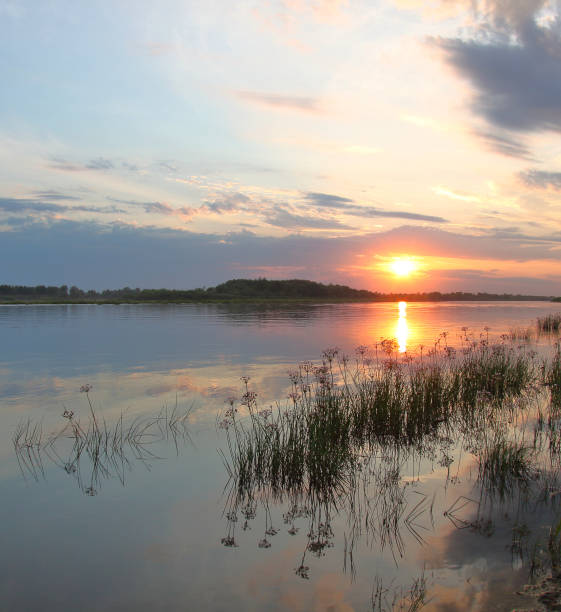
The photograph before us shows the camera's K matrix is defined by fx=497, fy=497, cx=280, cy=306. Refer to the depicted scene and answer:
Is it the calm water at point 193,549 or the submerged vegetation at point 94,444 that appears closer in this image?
the calm water at point 193,549

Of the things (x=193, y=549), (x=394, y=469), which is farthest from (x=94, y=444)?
(x=394, y=469)

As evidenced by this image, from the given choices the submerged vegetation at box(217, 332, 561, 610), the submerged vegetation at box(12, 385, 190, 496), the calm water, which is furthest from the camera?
the submerged vegetation at box(12, 385, 190, 496)

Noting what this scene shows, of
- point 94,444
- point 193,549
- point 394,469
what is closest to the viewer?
point 193,549

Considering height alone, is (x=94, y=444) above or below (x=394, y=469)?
below

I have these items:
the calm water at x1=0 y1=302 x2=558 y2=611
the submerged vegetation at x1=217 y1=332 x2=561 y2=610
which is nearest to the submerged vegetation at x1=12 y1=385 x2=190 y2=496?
the calm water at x1=0 y1=302 x2=558 y2=611

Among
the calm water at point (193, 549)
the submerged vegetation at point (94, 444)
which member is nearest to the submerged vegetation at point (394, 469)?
the calm water at point (193, 549)

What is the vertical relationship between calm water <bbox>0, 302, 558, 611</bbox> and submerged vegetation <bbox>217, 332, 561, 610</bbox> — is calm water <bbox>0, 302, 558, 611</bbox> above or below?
below

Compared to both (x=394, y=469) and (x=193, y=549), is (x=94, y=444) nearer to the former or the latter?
(x=193, y=549)

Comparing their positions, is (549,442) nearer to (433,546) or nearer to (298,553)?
(433,546)

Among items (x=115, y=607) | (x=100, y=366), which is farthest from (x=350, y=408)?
(x=100, y=366)

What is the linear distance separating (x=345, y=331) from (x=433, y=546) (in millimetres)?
33437

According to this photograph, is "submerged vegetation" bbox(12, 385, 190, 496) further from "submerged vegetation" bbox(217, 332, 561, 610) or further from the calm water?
"submerged vegetation" bbox(217, 332, 561, 610)

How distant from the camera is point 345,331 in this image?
3866 centimetres

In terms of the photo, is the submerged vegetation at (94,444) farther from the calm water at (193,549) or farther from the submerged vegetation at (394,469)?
the submerged vegetation at (394,469)
